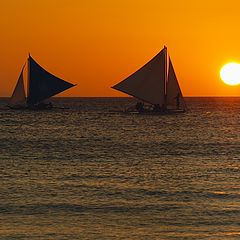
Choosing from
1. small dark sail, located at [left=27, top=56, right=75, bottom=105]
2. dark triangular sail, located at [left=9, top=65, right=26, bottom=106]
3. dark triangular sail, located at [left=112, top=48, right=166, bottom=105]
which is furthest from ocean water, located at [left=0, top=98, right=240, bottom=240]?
dark triangular sail, located at [left=9, top=65, right=26, bottom=106]

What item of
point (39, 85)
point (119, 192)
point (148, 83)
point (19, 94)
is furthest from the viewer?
point (19, 94)

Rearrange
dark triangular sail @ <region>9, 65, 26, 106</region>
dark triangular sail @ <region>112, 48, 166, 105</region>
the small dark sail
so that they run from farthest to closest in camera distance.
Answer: dark triangular sail @ <region>9, 65, 26, 106</region> < the small dark sail < dark triangular sail @ <region>112, 48, 166, 105</region>

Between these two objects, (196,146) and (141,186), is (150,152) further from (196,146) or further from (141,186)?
(141,186)

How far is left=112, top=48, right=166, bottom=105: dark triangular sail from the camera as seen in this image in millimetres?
83812

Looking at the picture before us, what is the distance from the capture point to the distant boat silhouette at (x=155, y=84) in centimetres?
8394

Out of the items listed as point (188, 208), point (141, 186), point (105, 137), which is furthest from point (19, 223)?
point (105, 137)

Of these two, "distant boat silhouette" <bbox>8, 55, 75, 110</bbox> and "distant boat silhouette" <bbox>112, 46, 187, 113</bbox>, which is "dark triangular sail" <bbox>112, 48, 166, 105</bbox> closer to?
"distant boat silhouette" <bbox>112, 46, 187, 113</bbox>

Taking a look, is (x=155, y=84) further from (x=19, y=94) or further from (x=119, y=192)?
(x=119, y=192)

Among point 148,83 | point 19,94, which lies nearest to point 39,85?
Answer: point 19,94

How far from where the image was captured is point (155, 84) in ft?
278

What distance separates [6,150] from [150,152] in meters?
8.72

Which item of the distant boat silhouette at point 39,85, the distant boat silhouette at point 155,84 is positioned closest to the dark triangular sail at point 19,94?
the distant boat silhouette at point 39,85

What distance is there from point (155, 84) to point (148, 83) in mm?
825

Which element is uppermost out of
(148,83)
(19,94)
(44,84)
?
(44,84)
